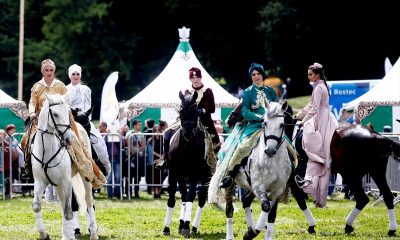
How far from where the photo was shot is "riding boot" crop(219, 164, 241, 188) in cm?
1556

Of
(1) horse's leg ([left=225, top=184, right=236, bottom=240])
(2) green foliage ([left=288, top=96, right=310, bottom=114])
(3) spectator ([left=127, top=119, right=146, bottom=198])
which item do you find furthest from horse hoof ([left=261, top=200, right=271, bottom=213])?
(2) green foliage ([left=288, top=96, right=310, bottom=114])

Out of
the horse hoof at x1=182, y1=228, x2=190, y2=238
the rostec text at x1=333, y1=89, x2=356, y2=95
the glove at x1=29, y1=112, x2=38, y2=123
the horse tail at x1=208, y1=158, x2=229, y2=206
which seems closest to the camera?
the horse tail at x1=208, y1=158, x2=229, y2=206

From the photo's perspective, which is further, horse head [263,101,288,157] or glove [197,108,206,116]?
glove [197,108,206,116]

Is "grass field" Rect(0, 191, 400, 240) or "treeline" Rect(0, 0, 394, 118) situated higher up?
"treeline" Rect(0, 0, 394, 118)

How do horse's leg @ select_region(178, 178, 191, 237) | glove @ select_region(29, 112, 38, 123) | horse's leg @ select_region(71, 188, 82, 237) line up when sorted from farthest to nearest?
1. horse's leg @ select_region(71, 188, 82, 237)
2. horse's leg @ select_region(178, 178, 191, 237)
3. glove @ select_region(29, 112, 38, 123)

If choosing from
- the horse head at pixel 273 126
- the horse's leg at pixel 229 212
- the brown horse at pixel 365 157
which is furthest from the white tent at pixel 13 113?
the horse head at pixel 273 126

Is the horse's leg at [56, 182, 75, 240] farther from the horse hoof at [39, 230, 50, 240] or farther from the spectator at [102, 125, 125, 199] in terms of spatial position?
the spectator at [102, 125, 125, 199]

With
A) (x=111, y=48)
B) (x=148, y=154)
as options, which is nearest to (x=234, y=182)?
(x=148, y=154)

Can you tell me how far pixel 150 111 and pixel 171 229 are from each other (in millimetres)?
13208

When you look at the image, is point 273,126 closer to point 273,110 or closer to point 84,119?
point 273,110

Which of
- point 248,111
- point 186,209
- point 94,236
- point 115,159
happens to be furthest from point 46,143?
point 115,159

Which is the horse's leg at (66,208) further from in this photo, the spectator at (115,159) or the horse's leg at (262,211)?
the spectator at (115,159)

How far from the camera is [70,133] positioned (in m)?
15.4

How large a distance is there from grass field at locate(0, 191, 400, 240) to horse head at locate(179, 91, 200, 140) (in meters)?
1.41
